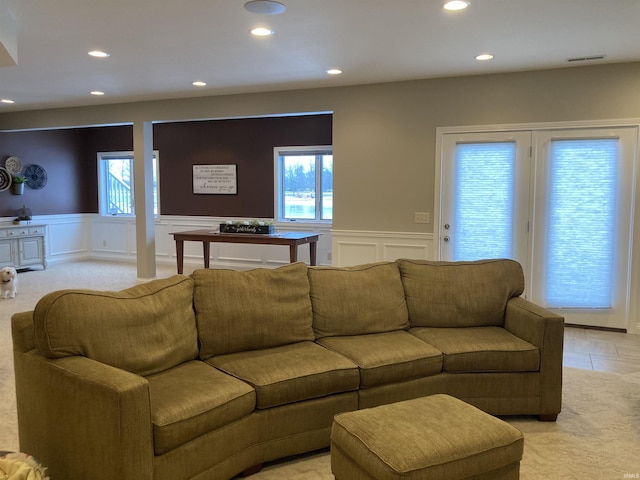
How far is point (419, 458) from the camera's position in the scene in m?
1.82

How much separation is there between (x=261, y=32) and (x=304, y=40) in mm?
378

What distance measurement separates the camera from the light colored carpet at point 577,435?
2484mm

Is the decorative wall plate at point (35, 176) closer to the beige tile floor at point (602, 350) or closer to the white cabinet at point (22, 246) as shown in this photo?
the white cabinet at point (22, 246)

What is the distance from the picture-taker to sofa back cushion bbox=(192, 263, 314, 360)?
107 inches

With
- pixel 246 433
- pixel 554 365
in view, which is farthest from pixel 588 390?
pixel 246 433

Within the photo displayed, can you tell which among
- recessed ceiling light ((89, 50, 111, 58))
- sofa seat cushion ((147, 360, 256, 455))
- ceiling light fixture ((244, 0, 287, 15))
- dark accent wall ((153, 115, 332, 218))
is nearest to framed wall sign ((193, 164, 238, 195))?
dark accent wall ((153, 115, 332, 218))

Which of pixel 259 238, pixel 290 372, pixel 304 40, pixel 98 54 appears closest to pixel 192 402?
pixel 290 372

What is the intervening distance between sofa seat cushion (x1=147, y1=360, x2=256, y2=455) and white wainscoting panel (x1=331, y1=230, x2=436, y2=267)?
11.3 ft

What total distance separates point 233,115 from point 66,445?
493 centimetres

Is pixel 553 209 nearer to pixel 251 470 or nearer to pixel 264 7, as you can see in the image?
pixel 264 7

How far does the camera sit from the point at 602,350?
4.37 metres

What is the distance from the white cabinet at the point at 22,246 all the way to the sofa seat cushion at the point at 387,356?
677 cm

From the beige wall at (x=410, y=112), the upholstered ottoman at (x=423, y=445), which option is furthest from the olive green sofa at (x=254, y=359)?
the beige wall at (x=410, y=112)

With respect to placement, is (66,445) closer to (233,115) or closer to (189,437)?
(189,437)
